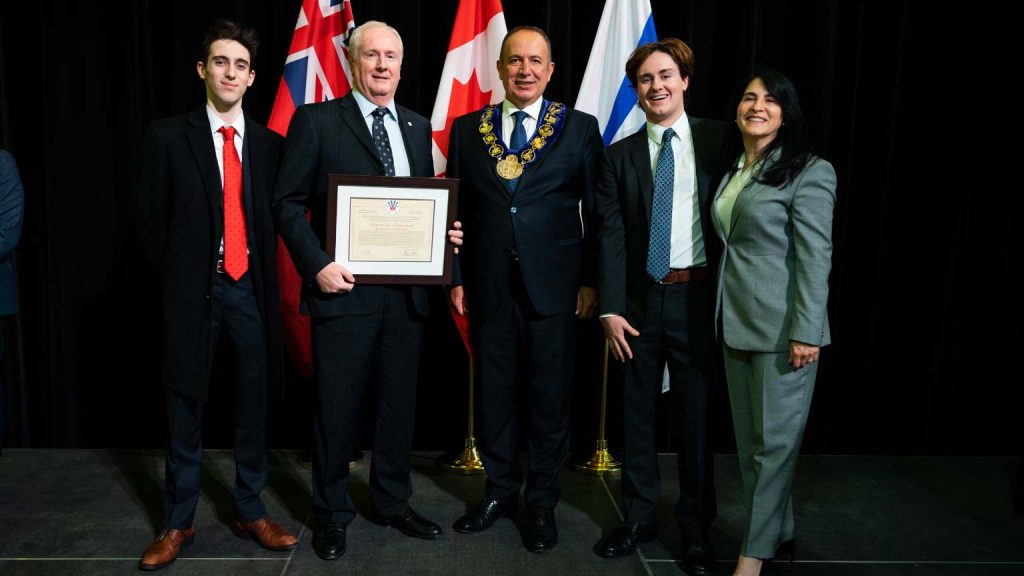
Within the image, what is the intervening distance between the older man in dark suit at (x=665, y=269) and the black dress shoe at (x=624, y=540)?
0.15 metres

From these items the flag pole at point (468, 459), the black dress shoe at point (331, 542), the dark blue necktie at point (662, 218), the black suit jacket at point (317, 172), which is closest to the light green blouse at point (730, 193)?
the dark blue necktie at point (662, 218)

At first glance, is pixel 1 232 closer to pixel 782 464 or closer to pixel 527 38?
pixel 527 38

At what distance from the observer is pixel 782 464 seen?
229 centimetres

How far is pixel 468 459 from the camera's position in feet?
11.5

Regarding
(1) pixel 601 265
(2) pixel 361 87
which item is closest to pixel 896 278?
(1) pixel 601 265

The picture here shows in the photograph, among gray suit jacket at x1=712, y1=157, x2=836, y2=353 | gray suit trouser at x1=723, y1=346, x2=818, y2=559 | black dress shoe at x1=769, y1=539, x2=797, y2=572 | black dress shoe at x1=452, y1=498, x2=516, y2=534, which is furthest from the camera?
black dress shoe at x1=452, y1=498, x2=516, y2=534

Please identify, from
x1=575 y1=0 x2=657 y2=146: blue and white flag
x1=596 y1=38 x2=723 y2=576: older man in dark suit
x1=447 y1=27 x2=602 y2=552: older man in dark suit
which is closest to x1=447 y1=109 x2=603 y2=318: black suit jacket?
x1=447 y1=27 x2=602 y2=552: older man in dark suit

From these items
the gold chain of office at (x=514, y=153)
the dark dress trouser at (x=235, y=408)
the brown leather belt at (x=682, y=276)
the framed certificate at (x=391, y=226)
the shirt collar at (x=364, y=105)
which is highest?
the shirt collar at (x=364, y=105)

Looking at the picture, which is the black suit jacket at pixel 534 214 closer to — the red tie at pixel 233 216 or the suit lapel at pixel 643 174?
the suit lapel at pixel 643 174

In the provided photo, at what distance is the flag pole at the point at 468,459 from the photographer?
3455mm

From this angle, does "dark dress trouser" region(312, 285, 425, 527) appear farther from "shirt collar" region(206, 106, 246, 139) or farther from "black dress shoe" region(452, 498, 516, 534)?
"shirt collar" region(206, 106, 246, 139)

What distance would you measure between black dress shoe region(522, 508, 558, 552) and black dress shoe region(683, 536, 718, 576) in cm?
44

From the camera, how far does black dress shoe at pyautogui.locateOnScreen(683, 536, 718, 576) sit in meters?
2.47

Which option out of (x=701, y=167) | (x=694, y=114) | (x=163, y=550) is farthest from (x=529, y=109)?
(x=163, y=550)
